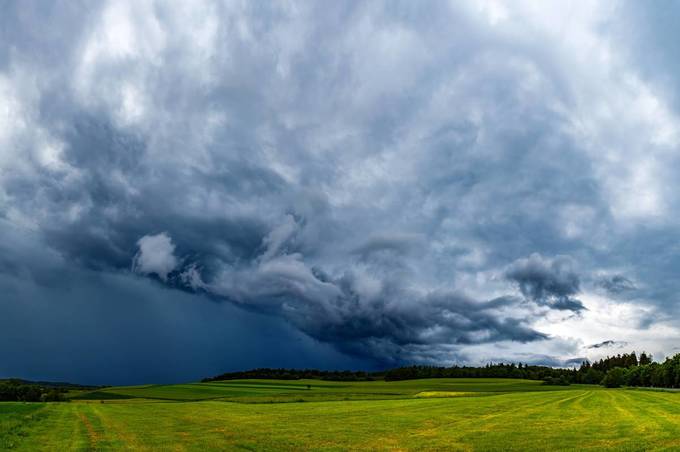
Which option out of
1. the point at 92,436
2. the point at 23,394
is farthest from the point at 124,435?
the point at 23,394

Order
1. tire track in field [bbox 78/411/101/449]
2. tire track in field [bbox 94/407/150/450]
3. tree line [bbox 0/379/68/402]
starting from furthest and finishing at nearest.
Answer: tree line [bbox 0/379/68/402]
tire track in field [bbox 78/411/101/449]
tire track in field [bbox 94/407/150/450]

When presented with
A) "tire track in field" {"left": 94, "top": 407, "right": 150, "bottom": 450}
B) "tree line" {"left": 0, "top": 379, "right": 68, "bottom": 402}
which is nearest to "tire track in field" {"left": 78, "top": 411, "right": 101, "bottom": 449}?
"tire track in field" {"left": 94, "top": 407, "right": 150, "bottom": 450}

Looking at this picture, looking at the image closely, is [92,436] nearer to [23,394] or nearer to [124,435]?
[124,435]

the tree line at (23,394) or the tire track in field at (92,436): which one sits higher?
the tire track in field at (92,436)

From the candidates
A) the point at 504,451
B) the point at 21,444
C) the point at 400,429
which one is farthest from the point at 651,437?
the point at 21,444

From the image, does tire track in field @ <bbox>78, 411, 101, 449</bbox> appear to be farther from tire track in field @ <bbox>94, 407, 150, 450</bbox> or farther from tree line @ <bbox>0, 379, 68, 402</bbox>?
tree line @ <bbox>0, 379, 68, 402</bbox>

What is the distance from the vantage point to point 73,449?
94.2 feet

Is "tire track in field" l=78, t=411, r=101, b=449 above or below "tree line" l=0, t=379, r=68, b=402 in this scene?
above

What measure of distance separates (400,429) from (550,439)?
1203cm

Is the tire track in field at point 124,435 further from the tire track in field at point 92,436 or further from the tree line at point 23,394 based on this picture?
the tree line at point 23,394

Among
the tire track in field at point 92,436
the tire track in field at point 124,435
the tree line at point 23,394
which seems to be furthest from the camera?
the tree line at point 23,394

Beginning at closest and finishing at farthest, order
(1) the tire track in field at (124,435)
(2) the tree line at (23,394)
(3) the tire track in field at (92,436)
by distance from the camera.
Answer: (1) the tire track in field at (124,435) < (3) the tire track in field at (92,436) < (2) the tree line at (23,394)

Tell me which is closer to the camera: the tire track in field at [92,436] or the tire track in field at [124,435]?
the tire track in field at [124,435]

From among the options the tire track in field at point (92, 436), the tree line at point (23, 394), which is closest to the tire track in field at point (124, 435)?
the tire track in field at point (92, 436)
